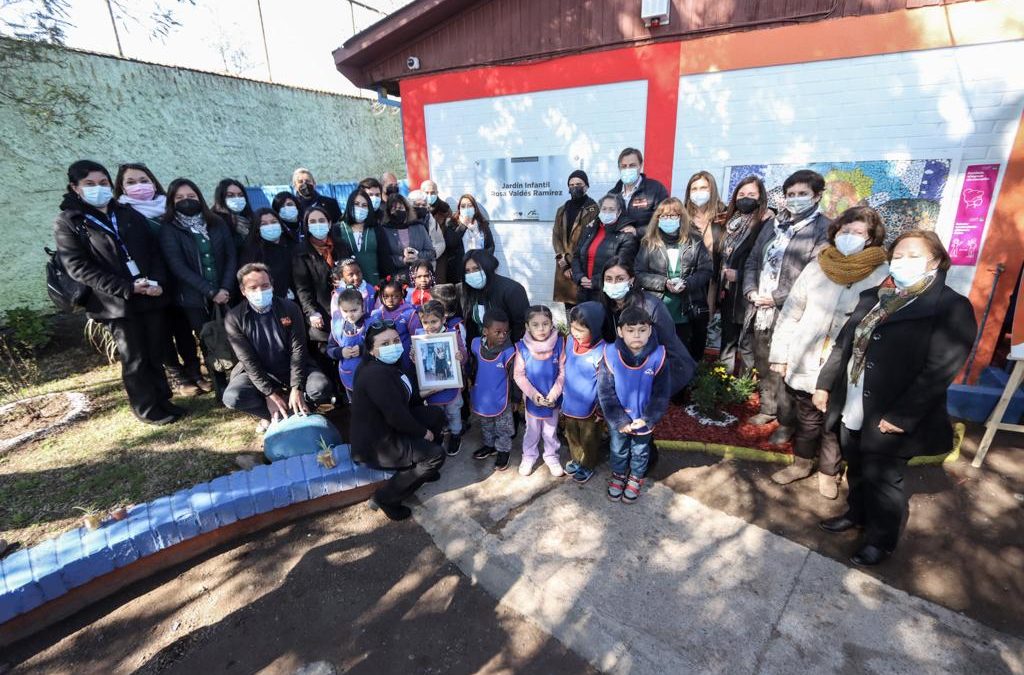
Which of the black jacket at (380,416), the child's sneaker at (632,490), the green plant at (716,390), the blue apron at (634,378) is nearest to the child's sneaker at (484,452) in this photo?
the black jacket at (380,416)

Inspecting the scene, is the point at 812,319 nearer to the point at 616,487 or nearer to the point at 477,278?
the point at 616,487

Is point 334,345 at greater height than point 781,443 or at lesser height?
greater

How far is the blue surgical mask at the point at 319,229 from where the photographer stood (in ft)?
16.0

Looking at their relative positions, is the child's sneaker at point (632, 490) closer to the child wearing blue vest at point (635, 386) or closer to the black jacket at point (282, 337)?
the child wearing blue vest at point (635, 386)

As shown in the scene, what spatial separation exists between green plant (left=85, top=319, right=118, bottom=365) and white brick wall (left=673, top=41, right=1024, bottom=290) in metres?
7.92

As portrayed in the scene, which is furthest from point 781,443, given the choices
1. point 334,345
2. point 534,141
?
point 534,141

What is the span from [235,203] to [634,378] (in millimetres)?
4602

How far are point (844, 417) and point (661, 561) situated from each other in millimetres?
1481

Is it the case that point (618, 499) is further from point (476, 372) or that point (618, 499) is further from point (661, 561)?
point (476, 372)

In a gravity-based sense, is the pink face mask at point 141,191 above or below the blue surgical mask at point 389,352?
above

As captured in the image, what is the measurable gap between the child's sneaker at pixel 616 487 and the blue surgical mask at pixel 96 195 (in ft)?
16.2

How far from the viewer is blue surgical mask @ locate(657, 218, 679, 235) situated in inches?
167

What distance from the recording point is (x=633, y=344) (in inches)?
128

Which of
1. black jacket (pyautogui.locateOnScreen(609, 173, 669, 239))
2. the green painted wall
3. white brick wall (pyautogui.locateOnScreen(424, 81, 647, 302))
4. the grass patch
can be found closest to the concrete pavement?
the grass patch
